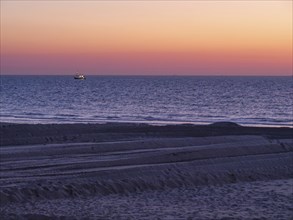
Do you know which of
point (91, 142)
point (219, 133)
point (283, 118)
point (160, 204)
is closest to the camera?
point (160, 204)

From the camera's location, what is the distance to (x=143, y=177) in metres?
17.2

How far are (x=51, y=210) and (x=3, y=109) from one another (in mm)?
52229

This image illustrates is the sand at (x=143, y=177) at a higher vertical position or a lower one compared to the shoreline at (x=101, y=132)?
higher

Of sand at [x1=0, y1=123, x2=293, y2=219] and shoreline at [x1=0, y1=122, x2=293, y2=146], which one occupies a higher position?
sand at [x1=0, y1=123, x2=293, y2=219]

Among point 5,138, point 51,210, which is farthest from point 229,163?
point 5,138

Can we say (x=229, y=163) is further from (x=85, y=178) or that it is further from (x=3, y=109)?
(x=3, y=109)

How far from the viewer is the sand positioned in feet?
45.2

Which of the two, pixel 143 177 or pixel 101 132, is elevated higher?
pixel 143 177

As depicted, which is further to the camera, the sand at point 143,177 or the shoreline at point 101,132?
the shoreline at point 101,132

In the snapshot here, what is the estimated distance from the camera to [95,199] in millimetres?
15008

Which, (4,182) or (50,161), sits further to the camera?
(50,161)

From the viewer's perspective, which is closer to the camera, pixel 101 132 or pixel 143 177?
pixel 143 177

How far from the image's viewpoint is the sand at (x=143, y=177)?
13.8m

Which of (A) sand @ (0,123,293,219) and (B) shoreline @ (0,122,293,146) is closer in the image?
(A) sand @ (0,123,293,219)
